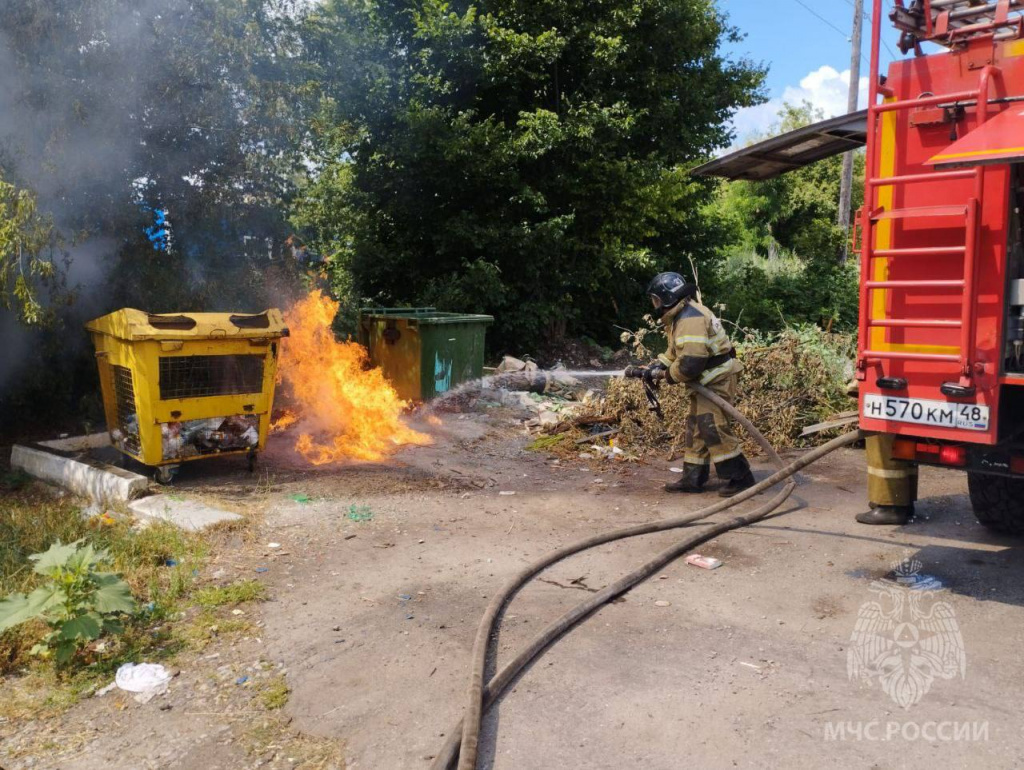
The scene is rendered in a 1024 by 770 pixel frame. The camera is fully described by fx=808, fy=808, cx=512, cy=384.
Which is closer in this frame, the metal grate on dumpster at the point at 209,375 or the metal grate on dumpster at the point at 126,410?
the metal grate on dumpster at the point at 209,375

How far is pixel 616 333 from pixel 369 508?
10.7 meters

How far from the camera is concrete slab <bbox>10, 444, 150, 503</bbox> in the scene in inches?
229

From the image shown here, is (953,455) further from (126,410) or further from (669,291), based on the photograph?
(126,410)

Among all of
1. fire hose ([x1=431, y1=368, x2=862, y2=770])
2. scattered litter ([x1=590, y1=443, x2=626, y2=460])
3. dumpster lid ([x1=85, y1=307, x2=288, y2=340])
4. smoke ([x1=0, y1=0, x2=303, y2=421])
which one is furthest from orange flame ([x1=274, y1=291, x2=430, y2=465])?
fire hose ([x1=431, y1=368, x2=862, y2=770])

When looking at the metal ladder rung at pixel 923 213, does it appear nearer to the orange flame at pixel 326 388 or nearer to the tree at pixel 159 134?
the orange flame at pixel 326 388

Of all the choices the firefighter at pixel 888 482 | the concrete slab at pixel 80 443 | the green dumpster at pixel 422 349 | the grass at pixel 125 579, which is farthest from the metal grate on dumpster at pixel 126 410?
the firefighter at pixel 888 482

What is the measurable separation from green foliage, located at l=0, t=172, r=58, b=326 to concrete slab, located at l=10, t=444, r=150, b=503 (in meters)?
1.13

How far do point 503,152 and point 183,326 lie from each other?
7.62 m

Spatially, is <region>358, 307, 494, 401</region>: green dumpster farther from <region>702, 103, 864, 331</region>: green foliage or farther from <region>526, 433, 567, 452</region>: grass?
<region>702, 103, 864, 331</region>: green foliage

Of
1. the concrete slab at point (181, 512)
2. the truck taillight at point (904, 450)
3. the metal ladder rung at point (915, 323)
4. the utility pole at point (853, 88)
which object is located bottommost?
the concrete slab at point (181, 512)

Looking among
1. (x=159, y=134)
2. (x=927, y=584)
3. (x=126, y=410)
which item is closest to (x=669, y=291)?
(x=927, y=584)

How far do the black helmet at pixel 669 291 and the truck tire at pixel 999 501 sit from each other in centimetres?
230

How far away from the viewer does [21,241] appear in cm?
580

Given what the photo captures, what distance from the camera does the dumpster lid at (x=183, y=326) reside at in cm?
587
